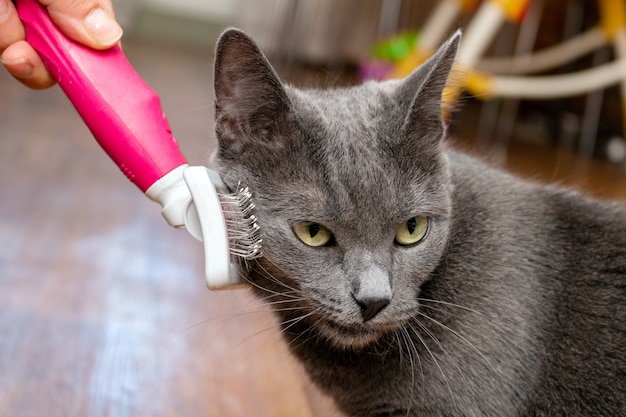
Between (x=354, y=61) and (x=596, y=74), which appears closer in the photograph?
(x=596, y=74)

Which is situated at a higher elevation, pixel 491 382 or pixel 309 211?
pixel 309 211

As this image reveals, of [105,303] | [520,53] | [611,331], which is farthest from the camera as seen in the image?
[520,53]

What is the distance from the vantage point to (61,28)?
1.10m

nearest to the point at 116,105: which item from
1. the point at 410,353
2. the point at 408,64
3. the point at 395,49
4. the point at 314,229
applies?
the point at 314,229

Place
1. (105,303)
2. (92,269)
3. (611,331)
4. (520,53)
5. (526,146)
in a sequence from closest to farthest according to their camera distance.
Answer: (611,331), (105,303), (92,269), (526,146), (520,53)

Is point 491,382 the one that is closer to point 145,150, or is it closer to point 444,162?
point 444,162

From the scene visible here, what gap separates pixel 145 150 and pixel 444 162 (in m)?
0.45

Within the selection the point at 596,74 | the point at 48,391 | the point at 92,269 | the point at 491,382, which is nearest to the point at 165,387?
the point at 48,391

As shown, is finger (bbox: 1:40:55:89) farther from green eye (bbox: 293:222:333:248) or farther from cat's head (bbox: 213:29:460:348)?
green eye (bbox: 293:222:333:248)

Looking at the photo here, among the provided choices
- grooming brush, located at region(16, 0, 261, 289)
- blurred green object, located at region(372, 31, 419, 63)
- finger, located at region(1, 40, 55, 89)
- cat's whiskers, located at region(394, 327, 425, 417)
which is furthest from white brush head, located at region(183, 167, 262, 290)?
blurred green object, located at region(372, 31, 419, 63)

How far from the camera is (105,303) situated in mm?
1597

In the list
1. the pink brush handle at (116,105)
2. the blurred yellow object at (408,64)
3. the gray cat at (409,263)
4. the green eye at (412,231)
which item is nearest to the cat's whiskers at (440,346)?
the gray cat at (409,263)

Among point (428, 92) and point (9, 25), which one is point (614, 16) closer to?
point (428, 92)

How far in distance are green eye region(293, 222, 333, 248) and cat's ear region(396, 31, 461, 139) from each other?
0.63 ft
